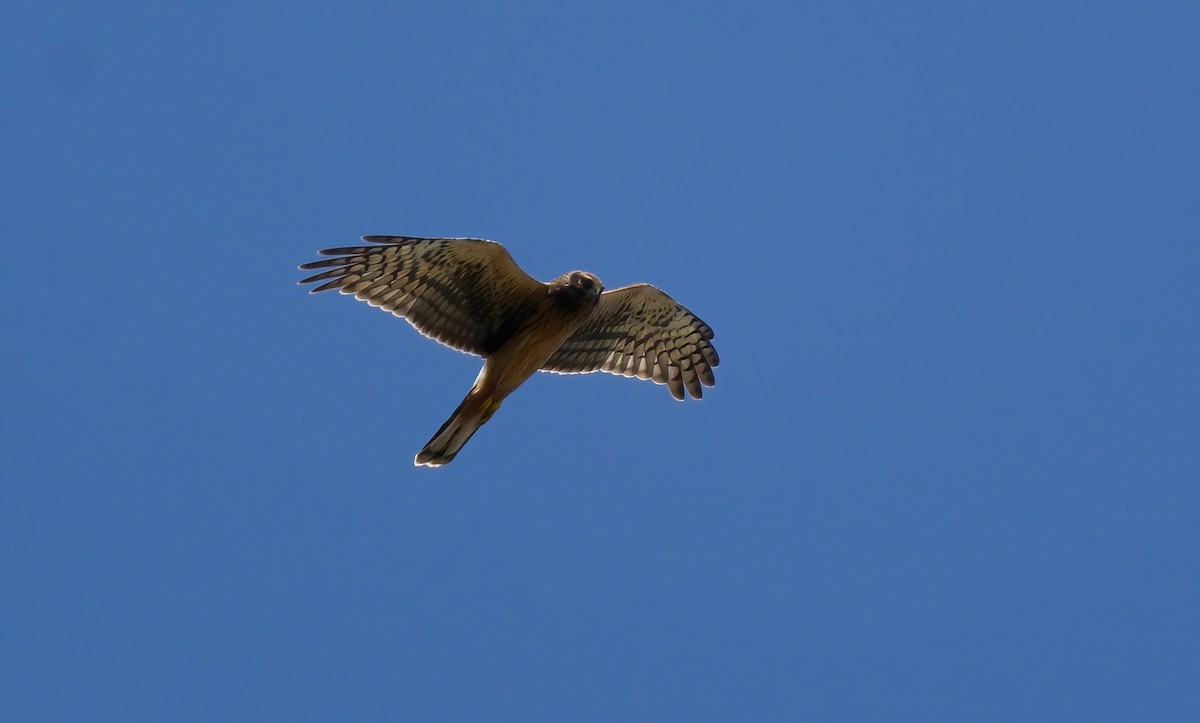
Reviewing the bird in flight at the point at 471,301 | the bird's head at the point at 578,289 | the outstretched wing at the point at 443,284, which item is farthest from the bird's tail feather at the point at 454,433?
the bird's head at the point at 578,289

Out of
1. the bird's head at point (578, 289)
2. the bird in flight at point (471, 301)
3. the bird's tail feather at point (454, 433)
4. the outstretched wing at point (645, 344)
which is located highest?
the outstretched wing at point (645, 344)

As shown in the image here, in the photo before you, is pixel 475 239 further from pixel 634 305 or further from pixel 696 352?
pixel 696 352

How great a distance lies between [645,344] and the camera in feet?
43.0

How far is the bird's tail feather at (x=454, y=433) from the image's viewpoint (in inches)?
451

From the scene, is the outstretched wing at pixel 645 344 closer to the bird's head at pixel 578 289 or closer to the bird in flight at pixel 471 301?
the bird in flight at pixel 471 301

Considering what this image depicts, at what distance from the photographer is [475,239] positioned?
11.1 metres

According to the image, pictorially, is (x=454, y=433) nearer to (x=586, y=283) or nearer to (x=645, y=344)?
(x=586, y=283)

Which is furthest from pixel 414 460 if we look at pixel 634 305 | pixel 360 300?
pixel 634 305

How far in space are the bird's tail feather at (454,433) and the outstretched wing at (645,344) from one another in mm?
1140

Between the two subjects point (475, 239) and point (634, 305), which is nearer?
point (475, 239)

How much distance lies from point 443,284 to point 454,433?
1.25 meters

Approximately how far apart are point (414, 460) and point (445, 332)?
112 centimetres

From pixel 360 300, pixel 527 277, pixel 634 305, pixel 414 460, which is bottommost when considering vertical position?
pixel 414 460

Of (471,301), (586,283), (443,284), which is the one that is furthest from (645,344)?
(443,284)
